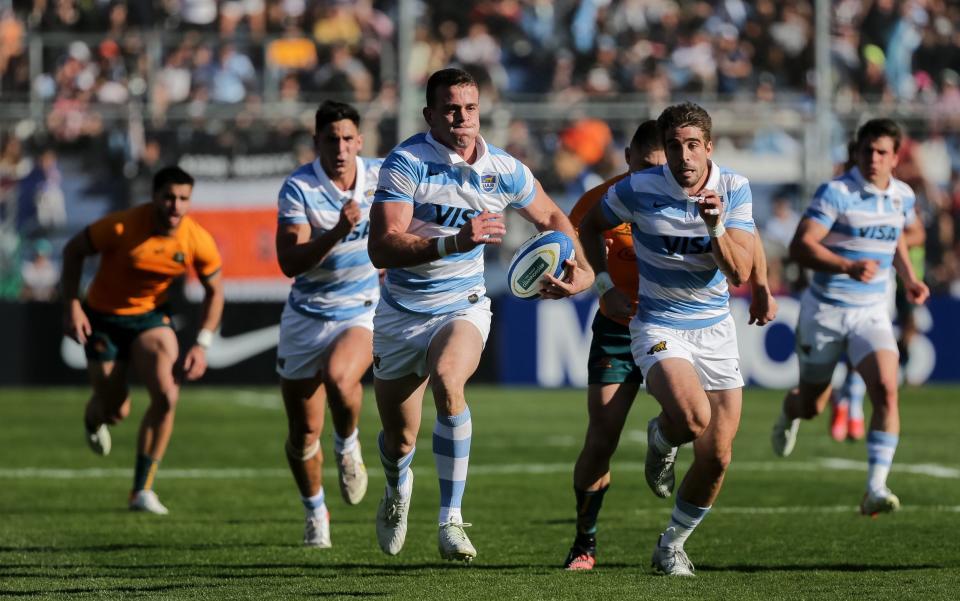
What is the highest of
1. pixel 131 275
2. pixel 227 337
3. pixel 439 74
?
pixel 439 74

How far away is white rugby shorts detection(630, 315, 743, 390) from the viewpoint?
7938 millimetres

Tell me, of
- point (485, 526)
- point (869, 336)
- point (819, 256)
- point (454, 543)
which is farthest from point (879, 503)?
point (454, 543)

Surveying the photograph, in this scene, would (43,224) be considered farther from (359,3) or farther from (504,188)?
(504,188)

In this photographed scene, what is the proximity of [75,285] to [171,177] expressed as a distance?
112cm

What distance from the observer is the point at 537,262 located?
7723mm

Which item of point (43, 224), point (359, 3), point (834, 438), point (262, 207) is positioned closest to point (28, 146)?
point (43, 224)

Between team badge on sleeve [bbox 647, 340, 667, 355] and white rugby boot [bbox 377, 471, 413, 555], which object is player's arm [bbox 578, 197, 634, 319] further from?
white rugby boot [bbox 377, 471, 413, 555]

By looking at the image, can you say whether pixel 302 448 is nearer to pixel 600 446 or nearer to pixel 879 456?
pixel 600 446

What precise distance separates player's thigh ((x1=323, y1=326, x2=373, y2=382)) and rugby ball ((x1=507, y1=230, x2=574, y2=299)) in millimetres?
1804

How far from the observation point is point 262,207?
24281 millimetres

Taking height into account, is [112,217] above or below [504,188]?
below

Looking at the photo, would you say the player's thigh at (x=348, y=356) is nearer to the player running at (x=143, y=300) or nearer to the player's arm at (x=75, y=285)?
the player running at (x=143, y=300)

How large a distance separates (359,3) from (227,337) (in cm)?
644


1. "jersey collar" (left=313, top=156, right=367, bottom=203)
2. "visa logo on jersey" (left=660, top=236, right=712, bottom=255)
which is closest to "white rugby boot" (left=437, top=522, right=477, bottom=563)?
"visa logo on jersey" (left=660, top=236, right=712, bottom=255)
